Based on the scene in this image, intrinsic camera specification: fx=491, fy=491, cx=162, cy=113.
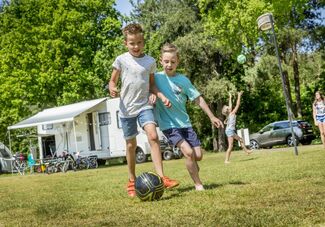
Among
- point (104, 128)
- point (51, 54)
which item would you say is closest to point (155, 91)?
point (104, 128)

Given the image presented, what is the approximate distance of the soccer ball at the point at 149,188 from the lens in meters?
5.39

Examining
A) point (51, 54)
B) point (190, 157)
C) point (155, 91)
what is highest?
point (51, 54)

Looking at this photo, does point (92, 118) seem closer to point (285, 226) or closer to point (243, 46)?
point (243, 46)

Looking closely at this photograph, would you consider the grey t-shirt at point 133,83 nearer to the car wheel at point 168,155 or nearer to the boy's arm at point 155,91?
the boy's arm at point 155,91

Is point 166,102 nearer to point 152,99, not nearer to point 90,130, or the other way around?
point 152,99

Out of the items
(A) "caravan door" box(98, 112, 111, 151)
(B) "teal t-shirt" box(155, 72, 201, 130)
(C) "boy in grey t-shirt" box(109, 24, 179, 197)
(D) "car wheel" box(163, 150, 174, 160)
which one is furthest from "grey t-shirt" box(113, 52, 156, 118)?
(A) "caravan door" box(98, 112, 111, 151)

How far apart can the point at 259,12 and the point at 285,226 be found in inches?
875

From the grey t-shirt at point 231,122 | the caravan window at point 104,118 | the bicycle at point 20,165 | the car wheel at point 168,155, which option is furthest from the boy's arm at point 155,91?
the bicycle at point 20,165

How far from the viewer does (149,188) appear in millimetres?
5387

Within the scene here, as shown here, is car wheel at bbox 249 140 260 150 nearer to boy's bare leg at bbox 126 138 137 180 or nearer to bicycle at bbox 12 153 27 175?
bicycle at bbox 12 153 27 175

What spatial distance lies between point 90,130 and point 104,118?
1.16 m

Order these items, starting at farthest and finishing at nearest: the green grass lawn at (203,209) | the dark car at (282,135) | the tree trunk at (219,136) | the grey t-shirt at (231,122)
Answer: the tree trunk at (219,136) < the dark car at (282,135) < the grey t-shirt at (231,122) < the green grass lawn at (203,209)

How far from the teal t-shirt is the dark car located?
1939cm

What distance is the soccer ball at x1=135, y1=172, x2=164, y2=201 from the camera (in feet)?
17.7
